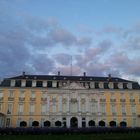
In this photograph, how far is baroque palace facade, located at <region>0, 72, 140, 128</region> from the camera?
169ft

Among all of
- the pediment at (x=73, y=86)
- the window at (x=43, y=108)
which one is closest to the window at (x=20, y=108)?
the window at (x=43, y=108)

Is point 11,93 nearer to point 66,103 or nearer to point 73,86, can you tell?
point 66,103

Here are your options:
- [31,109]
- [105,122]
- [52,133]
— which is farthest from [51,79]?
[52,133]

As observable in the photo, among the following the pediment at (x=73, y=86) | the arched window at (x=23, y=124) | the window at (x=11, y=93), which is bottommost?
the arched window at (x=23, y=124)

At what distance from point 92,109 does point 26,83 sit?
1684cm

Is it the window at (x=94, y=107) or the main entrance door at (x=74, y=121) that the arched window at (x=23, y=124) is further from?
the window at (x=94, y=107)

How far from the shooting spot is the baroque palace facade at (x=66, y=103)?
51406mm

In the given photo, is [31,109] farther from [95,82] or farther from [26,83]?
[95,82]

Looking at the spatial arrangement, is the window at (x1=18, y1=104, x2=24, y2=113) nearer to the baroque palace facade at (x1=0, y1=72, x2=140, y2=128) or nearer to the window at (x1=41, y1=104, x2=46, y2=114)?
the baroque palace facade at (x1=0, y1=72, x2=140, y2=128)

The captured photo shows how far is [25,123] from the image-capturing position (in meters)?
50.8

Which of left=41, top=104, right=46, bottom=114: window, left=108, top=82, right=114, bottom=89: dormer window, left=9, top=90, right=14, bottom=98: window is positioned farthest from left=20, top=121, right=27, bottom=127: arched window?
left=108, top=82, right=114, bottom=89: dormer window

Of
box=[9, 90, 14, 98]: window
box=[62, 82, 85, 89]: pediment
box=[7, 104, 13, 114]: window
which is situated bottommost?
box=[7, 104, 13, 114]: window

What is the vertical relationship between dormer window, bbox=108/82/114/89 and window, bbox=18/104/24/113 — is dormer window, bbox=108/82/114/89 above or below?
above

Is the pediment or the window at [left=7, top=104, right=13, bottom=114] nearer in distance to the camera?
the window at [left=7, top=104, right=13, bottom=114]
